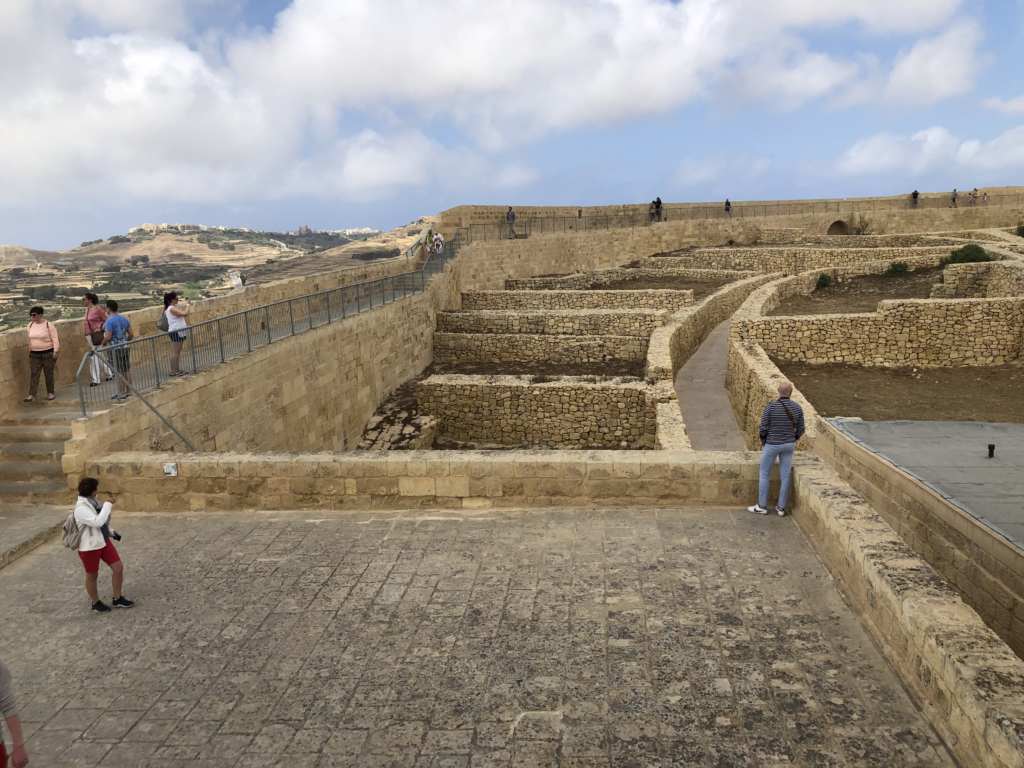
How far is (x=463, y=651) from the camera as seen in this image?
413 centimetres

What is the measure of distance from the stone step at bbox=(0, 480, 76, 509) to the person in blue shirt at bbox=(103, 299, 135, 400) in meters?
1.28

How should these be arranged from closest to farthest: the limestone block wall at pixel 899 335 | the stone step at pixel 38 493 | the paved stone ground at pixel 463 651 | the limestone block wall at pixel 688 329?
the paved stone ground at pixel 463 651 < the stone step at pixel 38 493 < the limestone block wall at pixel 688 329 < the limestone block wall at pixel 899 335

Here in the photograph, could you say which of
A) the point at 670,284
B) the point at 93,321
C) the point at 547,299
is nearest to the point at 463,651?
the point at 93,321

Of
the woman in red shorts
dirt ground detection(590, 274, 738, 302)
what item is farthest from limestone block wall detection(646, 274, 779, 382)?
the woman in red shorts

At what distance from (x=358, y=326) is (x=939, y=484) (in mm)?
11553

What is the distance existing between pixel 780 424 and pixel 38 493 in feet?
24.1

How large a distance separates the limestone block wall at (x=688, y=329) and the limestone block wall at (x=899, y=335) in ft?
5.78

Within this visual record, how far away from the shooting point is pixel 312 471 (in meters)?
6.30

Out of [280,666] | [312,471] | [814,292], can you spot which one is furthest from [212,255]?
[280,666]

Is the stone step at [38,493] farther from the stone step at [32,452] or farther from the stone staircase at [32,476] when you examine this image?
the stone step at [32,452]

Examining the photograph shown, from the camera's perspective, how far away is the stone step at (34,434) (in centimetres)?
782

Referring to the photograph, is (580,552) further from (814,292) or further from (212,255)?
(212,255)

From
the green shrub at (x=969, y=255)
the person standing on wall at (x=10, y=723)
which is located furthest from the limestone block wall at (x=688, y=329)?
the person standing on wall at (x=10, y=723)

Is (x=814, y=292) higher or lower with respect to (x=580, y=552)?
higher
